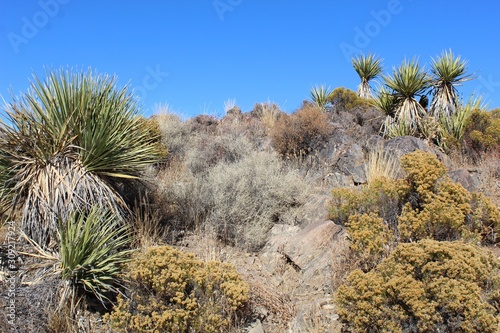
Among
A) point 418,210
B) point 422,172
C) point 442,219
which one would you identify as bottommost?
point 442,219

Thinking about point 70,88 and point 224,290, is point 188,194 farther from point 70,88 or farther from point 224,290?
point 224,290

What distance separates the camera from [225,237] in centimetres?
654

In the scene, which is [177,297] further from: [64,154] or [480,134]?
[480,134]

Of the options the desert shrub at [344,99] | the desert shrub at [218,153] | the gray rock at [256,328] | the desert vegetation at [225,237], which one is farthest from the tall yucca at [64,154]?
the desert shrub at [344,99]

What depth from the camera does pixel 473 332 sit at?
11.3 feet

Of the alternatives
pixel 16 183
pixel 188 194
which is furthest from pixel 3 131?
pixel 188 194

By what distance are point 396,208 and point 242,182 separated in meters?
2.76

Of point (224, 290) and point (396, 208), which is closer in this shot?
point (224, 290)

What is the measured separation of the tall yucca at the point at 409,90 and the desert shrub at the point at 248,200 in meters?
4.72

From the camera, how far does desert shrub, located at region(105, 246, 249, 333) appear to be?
400 cm

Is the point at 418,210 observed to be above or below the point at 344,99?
below

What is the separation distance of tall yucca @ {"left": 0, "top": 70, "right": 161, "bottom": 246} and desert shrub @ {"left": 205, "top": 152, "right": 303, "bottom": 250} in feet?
5.03

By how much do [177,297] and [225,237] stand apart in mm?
2496

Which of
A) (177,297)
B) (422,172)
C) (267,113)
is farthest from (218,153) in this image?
(177,297)
